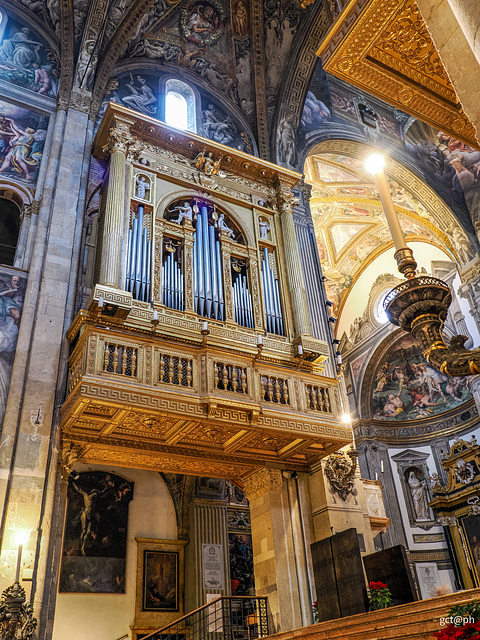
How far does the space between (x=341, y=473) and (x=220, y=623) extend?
15.7 ft

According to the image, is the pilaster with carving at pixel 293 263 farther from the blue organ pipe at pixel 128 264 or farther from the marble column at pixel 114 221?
the marble column at pixel 114 221

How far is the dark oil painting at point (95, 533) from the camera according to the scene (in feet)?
39.4

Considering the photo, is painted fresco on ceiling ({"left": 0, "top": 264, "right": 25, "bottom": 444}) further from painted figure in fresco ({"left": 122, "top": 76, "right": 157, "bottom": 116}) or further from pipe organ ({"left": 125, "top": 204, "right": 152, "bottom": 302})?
painted figure in fresco ({"left": 122, "top": 76, "right": 157, "bottom": 116})

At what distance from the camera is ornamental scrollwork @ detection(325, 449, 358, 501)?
33.9 ft

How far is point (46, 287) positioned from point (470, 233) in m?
12.9

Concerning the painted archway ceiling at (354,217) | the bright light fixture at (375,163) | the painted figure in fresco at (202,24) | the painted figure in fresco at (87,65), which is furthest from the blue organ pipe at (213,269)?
the painted figure in fresco at (202,24)

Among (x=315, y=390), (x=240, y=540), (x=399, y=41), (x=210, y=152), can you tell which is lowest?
(x=240, y=540)

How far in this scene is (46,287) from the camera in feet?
32.1

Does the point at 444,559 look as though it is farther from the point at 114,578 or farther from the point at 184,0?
the point at 184,0

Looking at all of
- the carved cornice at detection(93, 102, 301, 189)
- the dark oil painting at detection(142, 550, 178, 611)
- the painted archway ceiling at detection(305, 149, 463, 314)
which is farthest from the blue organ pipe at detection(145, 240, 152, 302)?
the painted archway ceiling at detection(305, 149, 463, 314)

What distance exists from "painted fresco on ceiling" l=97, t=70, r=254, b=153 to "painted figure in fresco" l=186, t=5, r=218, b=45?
1641 mm

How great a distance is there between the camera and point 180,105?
15109mm

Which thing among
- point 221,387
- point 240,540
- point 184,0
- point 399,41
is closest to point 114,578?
point 240,540

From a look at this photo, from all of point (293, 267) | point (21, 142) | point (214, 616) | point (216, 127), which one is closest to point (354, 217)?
point (216, 127)
